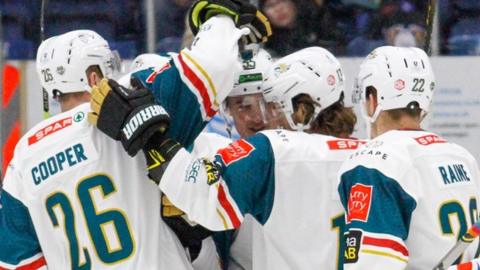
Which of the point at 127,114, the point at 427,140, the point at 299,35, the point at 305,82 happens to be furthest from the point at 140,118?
the point at 299,35

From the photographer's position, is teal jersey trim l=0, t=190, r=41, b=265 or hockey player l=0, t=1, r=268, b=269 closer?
hockey player l=0, t=1, r=268, b=269

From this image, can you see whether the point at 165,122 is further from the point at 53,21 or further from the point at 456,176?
the point at 53,21

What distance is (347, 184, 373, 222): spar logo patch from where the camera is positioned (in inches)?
151

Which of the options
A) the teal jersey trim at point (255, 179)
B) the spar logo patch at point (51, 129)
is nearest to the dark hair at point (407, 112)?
the teal jersey trim at point (255, 179)

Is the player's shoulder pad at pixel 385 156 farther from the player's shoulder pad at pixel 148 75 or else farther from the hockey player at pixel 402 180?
the player's shoulder pad at pixel 148 75

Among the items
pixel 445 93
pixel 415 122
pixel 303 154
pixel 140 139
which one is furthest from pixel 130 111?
pixel 445 93

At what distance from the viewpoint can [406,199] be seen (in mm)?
3855

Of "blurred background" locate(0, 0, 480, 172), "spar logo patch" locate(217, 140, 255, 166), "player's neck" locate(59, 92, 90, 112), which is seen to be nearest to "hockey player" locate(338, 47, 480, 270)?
"spar logo patch" locate(217, 140, 255, 166)

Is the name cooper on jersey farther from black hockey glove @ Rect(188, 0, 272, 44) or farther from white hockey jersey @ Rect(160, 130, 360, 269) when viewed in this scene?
black hockey glove @ Rect(188, 0, 272, 44)

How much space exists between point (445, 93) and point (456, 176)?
342cm

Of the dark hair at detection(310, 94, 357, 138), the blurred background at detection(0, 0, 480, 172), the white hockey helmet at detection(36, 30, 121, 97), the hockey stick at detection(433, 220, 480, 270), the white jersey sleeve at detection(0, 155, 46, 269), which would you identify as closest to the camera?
the hockey stick at detection(433, 220, 480, 270)

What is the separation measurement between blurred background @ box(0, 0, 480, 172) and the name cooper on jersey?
3.05 m

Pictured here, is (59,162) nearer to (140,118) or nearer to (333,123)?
(140,118)

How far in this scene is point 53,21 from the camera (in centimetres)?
758
